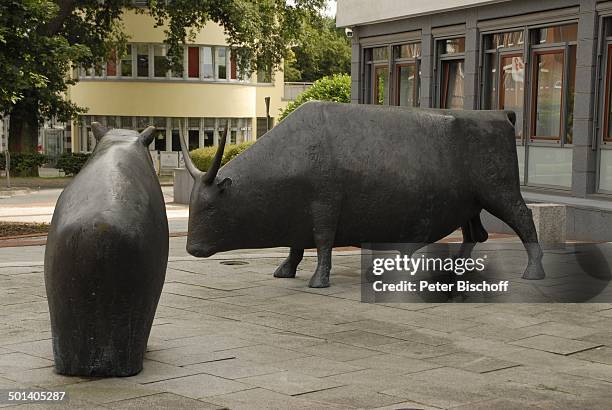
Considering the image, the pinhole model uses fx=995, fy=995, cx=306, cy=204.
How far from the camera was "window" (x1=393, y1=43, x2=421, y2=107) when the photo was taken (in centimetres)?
2291

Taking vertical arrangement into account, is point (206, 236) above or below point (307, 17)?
below

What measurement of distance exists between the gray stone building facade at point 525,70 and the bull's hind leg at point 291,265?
6320mm

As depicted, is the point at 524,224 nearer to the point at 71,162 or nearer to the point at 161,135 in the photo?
the point at 71,162

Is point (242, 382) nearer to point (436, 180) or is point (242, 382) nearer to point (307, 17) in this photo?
point (436, 180)

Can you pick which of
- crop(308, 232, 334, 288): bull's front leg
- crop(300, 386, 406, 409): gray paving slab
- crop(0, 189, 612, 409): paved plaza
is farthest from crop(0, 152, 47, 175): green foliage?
crop(300, 386, 406, 409): gray paving slab

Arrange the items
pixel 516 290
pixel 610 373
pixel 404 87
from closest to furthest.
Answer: pixel 610 373 → pixel 516 290 → pixel 404 87

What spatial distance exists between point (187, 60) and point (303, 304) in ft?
127

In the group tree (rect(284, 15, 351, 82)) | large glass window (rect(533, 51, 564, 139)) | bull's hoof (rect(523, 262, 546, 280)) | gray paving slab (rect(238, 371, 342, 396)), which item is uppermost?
tree (rect(284, 15, 351, 82))

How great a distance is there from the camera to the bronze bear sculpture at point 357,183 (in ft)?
37.1

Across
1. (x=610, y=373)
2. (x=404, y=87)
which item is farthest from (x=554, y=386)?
(x=404, y=87)

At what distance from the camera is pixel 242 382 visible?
742 cm

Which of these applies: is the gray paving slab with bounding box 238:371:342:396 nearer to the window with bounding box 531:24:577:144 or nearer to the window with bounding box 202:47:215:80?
the window with bounding box 531:24:577:144

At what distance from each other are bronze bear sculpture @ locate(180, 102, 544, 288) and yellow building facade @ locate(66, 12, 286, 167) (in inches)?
1400

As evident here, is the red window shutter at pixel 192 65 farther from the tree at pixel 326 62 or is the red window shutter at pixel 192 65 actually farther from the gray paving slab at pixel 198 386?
the gray paving slab at pixel 198 386
